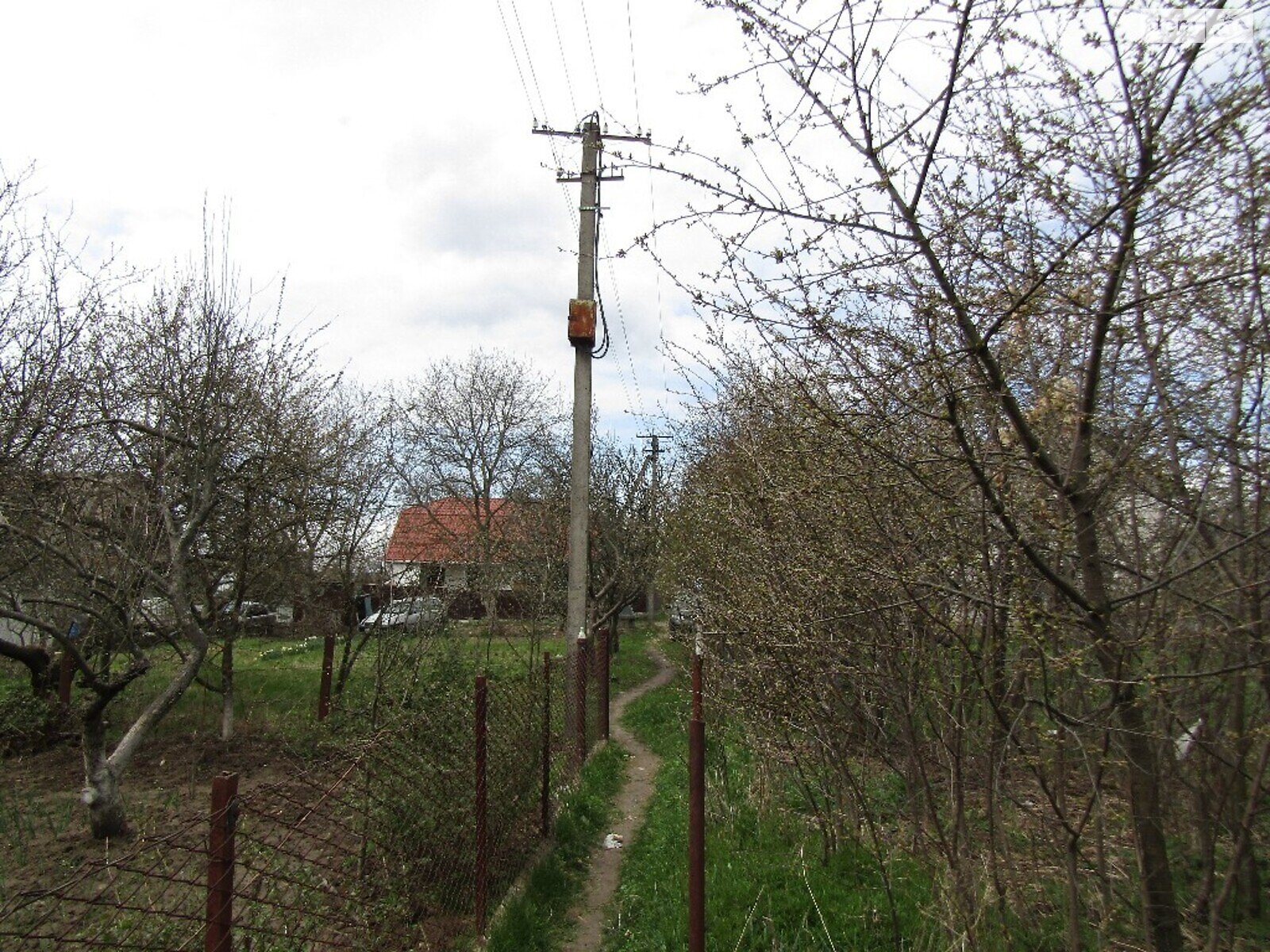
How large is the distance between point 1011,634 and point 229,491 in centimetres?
777

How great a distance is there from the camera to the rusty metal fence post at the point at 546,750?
241 inches

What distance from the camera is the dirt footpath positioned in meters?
4.94

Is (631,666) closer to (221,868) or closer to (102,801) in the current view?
(102,801)

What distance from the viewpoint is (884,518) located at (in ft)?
10.4

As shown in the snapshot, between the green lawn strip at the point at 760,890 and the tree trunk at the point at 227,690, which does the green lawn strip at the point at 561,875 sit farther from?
the tree trunk at the point at 227,690

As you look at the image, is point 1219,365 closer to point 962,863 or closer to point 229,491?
point 962,863

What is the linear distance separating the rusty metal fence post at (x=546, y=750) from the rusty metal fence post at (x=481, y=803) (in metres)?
1.51

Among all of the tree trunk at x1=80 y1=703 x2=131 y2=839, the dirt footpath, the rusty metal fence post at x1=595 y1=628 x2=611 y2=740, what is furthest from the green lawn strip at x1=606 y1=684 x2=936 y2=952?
the rusty metal fence post at x1=595 y1=628 x2=611 y2=740

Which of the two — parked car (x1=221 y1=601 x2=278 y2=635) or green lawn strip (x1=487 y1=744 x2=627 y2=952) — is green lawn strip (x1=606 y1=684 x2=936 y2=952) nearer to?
green lawn strip (x1=487 y1=744 x2=627 y2=952)

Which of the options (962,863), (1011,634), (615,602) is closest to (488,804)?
(962,863)

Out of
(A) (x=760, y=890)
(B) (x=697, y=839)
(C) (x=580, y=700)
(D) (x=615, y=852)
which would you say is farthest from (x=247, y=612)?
(B) (x=697, y=839)

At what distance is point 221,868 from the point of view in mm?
2275

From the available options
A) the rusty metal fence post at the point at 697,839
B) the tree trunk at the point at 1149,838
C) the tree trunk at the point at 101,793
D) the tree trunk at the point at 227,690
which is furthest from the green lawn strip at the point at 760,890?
the tree trunk at the point at 227,690

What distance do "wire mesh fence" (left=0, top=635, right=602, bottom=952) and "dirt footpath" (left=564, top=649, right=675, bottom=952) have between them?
0.47 meters
